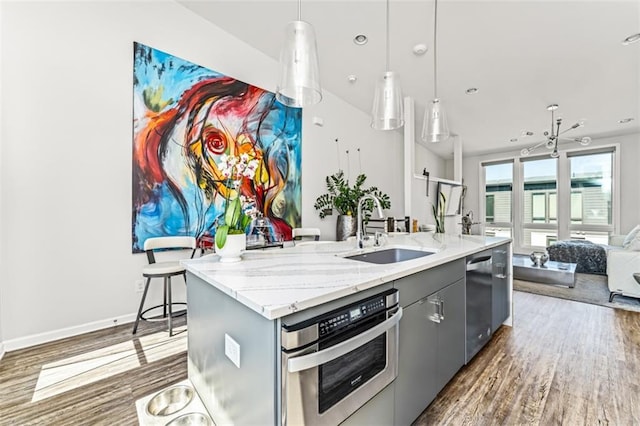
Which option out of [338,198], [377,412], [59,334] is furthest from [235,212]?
[338,198]

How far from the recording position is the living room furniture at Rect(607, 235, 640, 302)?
10.6ft

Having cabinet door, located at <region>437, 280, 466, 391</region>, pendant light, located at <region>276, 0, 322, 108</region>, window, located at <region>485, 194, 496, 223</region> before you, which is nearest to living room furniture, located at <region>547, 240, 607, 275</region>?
window, located at <region>485, 194, 496, 223</region>

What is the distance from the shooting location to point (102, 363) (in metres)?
2.01

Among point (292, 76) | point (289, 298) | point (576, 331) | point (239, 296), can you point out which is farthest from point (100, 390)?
point (576, 331)

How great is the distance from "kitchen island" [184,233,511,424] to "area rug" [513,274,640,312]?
2956 millimetres

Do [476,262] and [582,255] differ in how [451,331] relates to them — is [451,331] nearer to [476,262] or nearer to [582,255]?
[476,262]

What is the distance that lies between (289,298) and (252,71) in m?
3.68

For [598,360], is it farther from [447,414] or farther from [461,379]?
[447,414]

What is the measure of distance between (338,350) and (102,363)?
2058 millimetres

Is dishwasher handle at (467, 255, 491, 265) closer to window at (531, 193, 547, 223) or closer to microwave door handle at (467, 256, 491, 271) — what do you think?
microwave door handle at (467, 256, 491, 271)

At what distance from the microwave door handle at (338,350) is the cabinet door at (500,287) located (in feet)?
5.32

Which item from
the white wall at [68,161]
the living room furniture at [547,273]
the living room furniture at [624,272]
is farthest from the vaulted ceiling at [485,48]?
the living room furniture at [547,273]

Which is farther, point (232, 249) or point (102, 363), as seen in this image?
point (102, 363)

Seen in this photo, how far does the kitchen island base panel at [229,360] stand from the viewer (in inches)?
35.0
